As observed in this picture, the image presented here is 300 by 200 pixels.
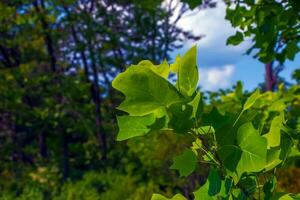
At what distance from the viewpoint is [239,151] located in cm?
110

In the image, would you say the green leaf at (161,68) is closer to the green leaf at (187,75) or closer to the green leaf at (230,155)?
the green leaf at (187,75)

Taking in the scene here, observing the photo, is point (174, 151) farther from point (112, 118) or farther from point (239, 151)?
point (239, 151)

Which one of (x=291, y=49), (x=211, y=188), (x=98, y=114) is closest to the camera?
(x=211, y=188)

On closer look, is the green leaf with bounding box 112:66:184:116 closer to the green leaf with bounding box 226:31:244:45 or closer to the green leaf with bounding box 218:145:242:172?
the green leaf with bounding box 218:145:242:172

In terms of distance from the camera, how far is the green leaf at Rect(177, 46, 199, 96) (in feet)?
3.68

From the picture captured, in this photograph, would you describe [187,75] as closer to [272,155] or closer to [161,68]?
[161,68]

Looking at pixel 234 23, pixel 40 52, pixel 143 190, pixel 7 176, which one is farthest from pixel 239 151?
pixel 40 52

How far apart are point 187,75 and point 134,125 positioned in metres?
0.16

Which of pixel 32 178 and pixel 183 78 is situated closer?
pixel 183 78

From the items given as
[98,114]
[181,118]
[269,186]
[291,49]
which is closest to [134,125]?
[181,118]

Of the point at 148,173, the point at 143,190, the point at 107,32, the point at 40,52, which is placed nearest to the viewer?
the point at 143,190

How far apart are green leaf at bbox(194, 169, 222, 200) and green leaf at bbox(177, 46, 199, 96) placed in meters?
0.20

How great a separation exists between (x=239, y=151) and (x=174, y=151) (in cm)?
1053

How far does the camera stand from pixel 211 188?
46.3 inches
